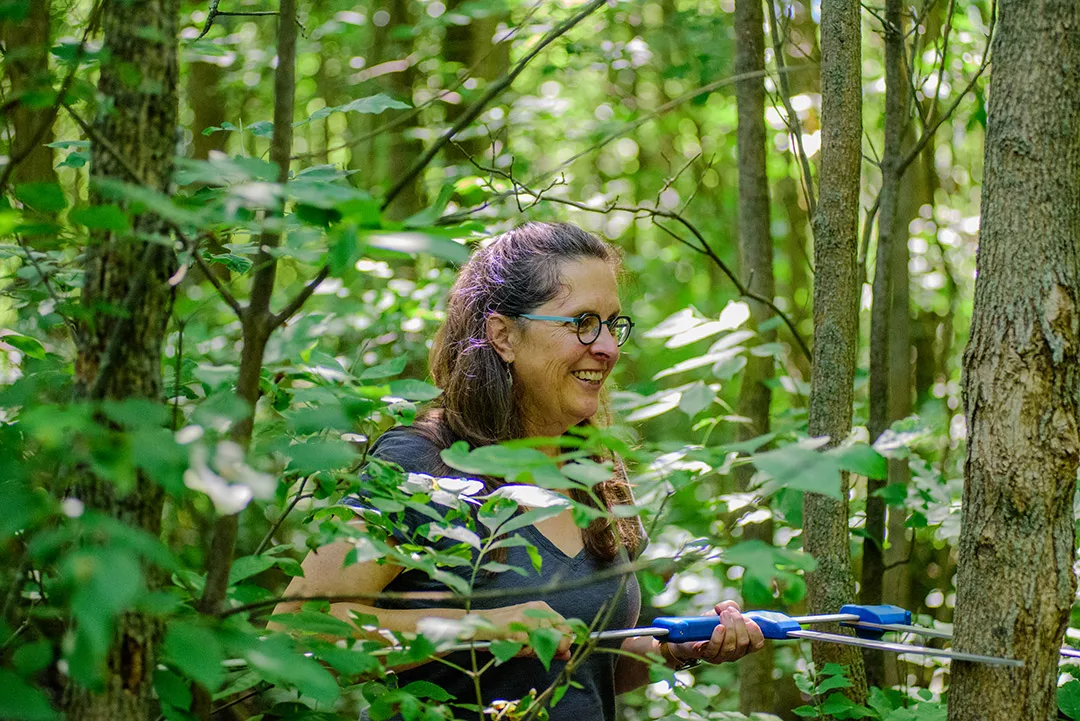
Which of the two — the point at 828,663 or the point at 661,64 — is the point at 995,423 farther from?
the point at 661,64

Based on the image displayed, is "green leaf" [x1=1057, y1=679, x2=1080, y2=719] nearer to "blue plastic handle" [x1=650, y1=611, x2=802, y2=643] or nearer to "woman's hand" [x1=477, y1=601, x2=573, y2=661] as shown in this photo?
"blue plastic handle" [x1=650, y1=611, x2=802, y2=643]

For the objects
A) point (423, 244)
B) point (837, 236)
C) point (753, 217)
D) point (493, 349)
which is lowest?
point (493, 349)

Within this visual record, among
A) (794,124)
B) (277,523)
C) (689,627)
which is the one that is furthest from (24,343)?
(794,124)

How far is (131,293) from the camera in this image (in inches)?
42.3

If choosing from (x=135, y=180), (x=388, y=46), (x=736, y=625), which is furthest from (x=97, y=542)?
(x=388, y=46)

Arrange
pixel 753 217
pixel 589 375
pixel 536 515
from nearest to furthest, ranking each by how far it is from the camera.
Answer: pixel 536 515
pixel 589 375
pixel 753 217

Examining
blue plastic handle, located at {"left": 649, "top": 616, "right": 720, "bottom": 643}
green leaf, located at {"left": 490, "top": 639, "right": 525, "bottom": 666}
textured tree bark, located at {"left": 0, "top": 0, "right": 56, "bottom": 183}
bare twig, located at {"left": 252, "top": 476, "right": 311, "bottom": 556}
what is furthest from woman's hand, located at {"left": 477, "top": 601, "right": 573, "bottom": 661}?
textured tree bark, located at {"left": 0, "top": 0, "right": 56, "bottom": 183}

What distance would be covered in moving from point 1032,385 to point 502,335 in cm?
127

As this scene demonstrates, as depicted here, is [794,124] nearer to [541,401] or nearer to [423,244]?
[541,401]

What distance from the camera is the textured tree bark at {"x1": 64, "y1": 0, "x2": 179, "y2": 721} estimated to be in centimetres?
108

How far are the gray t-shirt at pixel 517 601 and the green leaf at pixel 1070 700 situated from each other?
93 cm

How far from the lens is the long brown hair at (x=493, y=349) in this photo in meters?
2.30

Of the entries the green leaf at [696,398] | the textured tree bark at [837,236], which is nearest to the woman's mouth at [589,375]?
the green leaf at [696,398]

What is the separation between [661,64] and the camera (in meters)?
7.50
